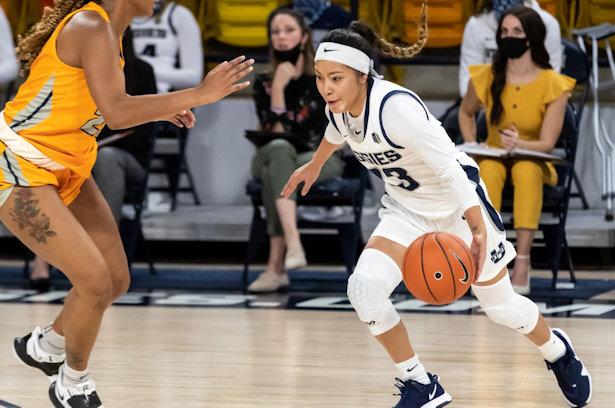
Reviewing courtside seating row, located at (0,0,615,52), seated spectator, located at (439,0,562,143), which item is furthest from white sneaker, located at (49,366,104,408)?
courtside seating row, located at (0,0,615,52)

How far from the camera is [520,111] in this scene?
20.7 feet

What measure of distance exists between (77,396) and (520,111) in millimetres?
3663

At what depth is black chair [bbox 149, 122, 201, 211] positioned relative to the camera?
7652 mm

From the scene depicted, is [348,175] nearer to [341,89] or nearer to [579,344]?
[579,344]

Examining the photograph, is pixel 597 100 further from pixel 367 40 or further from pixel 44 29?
pixel 44 29

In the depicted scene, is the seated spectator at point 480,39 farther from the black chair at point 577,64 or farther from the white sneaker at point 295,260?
the white sneaker at point 295,260

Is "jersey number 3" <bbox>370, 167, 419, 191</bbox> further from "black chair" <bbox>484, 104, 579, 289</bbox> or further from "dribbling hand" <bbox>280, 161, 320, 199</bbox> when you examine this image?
"black chair" <bbox>484, 104, 579, 289</bbox>

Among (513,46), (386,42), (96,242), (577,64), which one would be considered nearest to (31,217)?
(96,242)

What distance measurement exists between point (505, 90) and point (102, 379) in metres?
3.21

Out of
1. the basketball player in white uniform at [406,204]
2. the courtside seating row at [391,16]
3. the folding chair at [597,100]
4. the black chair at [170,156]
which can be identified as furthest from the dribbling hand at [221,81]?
the courtside seating row at [391,16]

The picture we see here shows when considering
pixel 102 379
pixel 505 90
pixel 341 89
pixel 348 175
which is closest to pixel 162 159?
pixel 348 175

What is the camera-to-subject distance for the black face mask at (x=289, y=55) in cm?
656

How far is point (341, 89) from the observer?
357 cm

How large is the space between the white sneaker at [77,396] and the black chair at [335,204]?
3041mm
